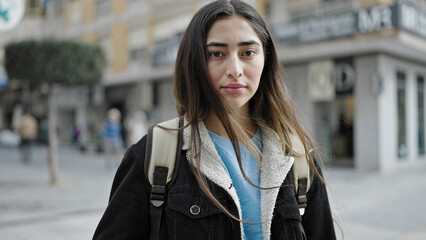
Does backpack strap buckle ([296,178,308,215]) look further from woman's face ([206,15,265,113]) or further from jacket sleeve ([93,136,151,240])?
jacket sleeve ([93,136,151,240])

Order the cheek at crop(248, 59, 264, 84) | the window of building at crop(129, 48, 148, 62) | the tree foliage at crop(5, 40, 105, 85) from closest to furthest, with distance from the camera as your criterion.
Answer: the cheek at crop(248, 59, 264, 84)
the tree foliage at crop(5, 40, 105, 85)
the window of building at crop(129, 48, 148, 62)

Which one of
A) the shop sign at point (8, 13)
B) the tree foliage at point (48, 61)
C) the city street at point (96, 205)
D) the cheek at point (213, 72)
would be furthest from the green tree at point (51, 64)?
the cheek at point (213, 72)

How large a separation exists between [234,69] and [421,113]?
47.3ft

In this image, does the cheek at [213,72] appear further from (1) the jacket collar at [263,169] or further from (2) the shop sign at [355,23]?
(2) the shop sign at [355,23]

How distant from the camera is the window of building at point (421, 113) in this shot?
1343cm

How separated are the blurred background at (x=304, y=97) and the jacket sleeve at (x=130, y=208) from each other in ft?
2.56

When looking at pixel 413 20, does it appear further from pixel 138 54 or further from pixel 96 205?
pixel 138 54

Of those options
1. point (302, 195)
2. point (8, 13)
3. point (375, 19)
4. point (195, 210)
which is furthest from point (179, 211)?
point (375, 19)

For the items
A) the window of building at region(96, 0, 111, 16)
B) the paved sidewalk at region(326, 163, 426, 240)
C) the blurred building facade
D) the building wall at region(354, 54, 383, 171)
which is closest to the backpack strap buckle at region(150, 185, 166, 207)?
the paved sidewalk at region(326, 163, 426, 240)

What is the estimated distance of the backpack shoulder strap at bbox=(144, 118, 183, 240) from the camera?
1.17 metres

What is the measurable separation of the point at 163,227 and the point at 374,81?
11.1 m

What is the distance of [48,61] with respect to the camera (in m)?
8.02

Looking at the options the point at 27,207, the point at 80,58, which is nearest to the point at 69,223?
the point at 27,207

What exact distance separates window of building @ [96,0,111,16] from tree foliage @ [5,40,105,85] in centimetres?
1243
